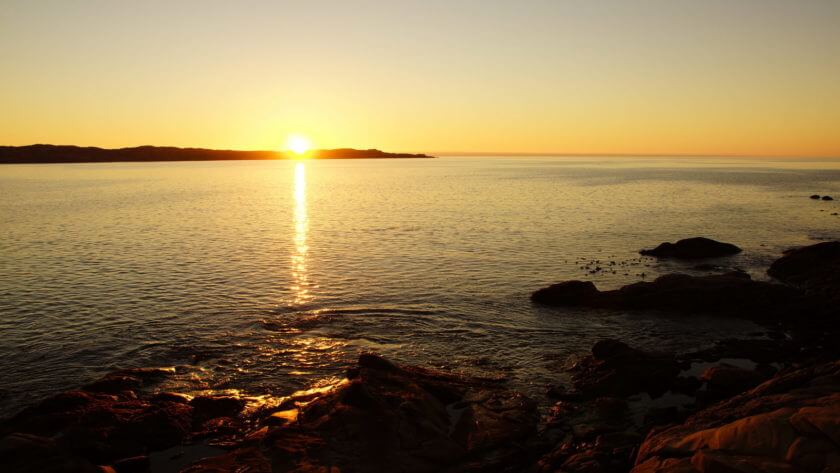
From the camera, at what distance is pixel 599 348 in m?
24.0

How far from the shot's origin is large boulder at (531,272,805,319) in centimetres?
3197

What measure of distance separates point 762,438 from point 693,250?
40562mm

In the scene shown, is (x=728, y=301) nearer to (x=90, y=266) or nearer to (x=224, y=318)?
(x=224, y=318)

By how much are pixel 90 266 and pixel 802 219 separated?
8653 centimetres

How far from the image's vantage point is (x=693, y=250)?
162 ft

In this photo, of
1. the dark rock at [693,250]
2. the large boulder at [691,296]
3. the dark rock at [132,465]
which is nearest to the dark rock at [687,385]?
the large boulder at [691,296]

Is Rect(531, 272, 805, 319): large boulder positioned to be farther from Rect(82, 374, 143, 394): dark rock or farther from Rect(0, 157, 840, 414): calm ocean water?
Rect(82, 374, 143, 394): dark rock

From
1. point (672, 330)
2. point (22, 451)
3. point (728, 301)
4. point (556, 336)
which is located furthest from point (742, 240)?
→ point (22, 451)

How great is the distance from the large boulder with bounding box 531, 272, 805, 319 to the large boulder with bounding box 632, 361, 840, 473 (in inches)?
669

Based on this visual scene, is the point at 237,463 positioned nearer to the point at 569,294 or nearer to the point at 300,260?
the point at 569,294

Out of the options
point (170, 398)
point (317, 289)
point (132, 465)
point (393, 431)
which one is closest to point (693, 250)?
point (317, 289)

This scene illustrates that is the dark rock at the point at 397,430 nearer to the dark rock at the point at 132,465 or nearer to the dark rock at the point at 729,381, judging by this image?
the dark rock at the point at 132,465

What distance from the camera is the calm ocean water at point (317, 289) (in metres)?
25.0

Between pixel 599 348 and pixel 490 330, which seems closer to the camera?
pixel 599 348
